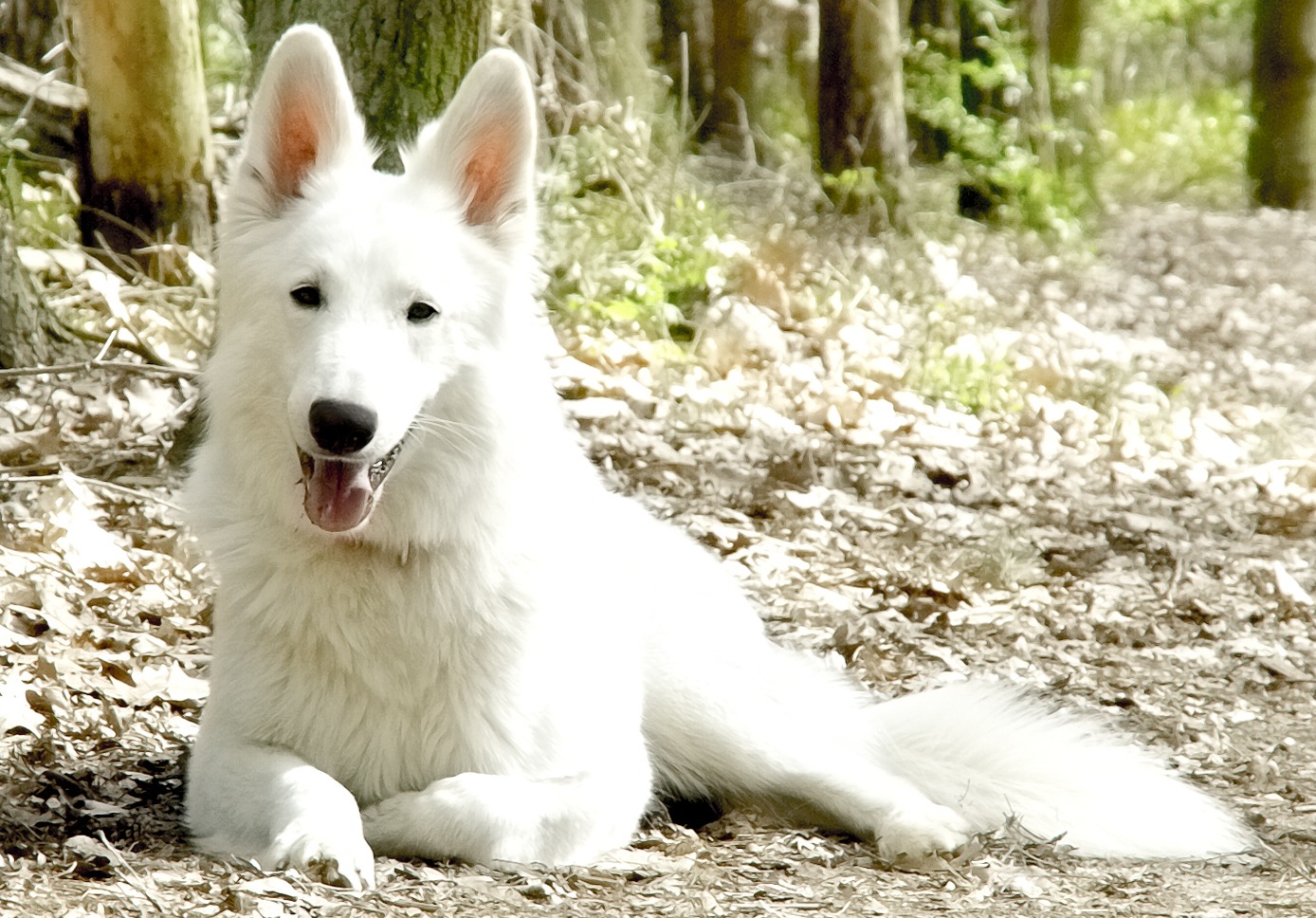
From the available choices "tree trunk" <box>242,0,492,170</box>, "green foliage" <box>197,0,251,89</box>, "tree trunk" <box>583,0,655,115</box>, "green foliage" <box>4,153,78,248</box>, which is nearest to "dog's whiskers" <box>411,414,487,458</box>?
"tree trunk" <box>242,0,492,170</box>

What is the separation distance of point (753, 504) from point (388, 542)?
3.39m

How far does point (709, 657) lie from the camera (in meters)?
3.98

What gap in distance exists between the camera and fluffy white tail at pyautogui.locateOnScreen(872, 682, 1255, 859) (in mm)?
3717

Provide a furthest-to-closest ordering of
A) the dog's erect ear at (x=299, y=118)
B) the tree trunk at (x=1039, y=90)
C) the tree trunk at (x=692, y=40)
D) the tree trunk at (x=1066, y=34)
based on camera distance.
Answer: the tree trunk at (x=1066, y=34) → the tree trunk at (x=692, y=40) → the tree trunk at (x=1039, y=90) → the dog's erect ear at (x=299, y=118)

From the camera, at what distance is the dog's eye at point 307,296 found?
3156 millimetres

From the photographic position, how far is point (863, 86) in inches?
475

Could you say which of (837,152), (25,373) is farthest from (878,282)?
(25,373)

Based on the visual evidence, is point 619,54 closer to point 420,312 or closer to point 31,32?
point 31,32

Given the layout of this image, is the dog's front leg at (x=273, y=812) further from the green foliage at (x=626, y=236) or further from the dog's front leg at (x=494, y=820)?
the green foliage at (x=626, y=236)

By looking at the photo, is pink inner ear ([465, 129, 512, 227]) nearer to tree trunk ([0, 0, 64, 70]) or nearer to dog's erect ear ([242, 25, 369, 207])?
dog's erect ear ([242, 25, 369, 207])

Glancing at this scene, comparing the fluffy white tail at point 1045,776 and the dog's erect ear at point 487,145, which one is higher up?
the dog's erect ear at point 487,145

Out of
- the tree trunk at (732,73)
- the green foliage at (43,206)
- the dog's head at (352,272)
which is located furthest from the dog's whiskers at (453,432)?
the tree trunk at (732,73)

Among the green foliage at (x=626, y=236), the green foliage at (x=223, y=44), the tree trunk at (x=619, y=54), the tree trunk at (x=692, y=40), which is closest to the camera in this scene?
the green foliage at (x=626, y=236)

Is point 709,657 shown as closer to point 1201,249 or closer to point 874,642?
point 874,642
